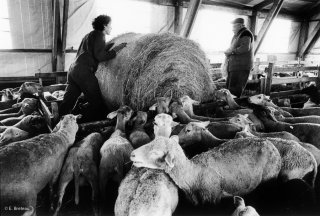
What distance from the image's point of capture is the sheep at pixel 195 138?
315cm

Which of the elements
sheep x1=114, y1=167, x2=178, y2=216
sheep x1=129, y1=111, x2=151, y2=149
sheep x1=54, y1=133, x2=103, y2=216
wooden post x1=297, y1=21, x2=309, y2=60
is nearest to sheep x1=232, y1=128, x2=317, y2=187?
sheep x1=114, y1=167, x2=178, y2=216

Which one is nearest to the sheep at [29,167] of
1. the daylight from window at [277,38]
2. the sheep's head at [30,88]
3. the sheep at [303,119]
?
the sheep's head at [30,88]

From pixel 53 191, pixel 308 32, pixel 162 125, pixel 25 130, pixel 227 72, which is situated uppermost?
pixel 308 32

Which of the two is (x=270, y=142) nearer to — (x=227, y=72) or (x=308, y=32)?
(x=227, y=72)

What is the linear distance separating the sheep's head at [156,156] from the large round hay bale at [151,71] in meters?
2.01

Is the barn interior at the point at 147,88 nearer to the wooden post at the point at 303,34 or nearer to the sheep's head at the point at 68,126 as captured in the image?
the sheep's head at the point at 68,126

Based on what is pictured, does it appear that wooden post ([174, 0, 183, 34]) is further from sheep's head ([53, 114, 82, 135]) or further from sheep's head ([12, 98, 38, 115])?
sheep's head ([53, 114, 82, 135])

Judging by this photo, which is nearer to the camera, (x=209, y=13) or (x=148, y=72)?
(x=148, y=72)

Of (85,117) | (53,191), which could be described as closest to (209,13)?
(85,117)

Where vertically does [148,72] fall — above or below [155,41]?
below

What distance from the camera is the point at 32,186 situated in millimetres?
2133

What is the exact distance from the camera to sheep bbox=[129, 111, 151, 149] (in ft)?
10.2

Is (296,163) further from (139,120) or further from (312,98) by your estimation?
(312,98)

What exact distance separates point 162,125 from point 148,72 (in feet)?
4.35
